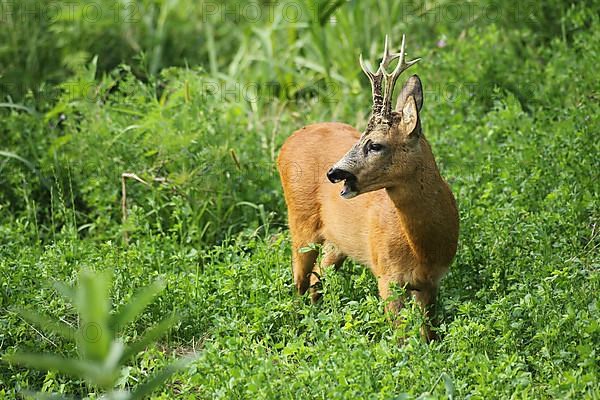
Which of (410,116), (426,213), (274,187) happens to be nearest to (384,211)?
(426,213)

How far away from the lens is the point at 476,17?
880 cm

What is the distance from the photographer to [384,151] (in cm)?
493

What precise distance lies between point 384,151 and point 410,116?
218 mm

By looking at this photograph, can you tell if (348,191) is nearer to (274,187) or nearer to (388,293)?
(388,293)

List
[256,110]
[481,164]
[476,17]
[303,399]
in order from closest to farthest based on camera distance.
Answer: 1. [303,399]
2. [481,164]
3. [256,110]
4. [476,17]

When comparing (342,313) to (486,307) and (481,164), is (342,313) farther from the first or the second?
(481,164)

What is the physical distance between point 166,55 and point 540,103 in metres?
3.66

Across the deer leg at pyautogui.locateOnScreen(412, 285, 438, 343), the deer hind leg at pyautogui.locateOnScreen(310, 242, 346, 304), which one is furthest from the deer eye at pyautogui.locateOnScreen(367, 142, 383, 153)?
the deer hind leg at pyautogui.locateOnScreen(310, 242, 346, 304)

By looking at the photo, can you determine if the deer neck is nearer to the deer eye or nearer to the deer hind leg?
the deer eye

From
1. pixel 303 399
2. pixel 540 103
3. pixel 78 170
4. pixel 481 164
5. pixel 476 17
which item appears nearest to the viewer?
pixel 303 399

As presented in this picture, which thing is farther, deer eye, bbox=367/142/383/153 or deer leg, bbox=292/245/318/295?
deer leg, bbox=292/245/318/295

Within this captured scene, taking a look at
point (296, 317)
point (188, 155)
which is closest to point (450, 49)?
point (188, 155)

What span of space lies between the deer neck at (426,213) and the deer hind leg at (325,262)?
0.84 meters

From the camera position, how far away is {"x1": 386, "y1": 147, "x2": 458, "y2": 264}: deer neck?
502 centimetres
